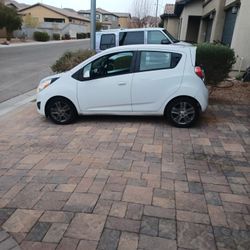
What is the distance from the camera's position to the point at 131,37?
13.2 m

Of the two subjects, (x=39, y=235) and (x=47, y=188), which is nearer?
(x=39, y=235)

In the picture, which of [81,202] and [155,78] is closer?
[81,202]

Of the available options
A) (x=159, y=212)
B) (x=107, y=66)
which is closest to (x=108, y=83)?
(x=107, y=66)

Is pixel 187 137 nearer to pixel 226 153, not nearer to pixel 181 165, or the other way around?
pixel 226 153

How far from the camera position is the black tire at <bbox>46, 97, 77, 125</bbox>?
634cm

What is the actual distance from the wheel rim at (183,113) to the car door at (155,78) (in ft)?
0.92

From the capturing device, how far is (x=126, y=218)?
3.15 metres

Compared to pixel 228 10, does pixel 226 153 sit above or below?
below

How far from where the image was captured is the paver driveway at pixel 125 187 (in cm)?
291

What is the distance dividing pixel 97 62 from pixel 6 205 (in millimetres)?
3622

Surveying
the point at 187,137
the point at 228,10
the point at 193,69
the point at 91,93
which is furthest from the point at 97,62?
the point at 228,10

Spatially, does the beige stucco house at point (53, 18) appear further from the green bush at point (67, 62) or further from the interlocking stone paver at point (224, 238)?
the interlocking stone paver at point (224, 238)

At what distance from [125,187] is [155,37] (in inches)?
405

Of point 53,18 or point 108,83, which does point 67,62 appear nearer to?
point 108,83
